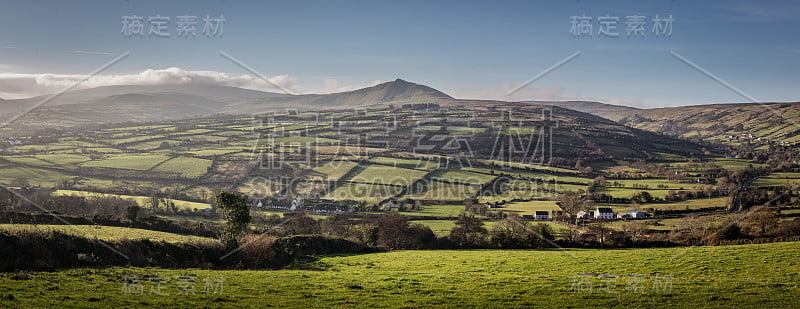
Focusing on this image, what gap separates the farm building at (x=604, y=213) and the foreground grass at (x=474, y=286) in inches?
1255

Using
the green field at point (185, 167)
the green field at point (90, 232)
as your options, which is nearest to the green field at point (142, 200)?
the green field at point (185, 167)

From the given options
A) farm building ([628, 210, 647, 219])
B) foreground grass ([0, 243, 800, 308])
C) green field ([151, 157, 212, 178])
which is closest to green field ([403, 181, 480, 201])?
farm building ([628, 210, 647, 219])

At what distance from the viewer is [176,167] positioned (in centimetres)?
7700

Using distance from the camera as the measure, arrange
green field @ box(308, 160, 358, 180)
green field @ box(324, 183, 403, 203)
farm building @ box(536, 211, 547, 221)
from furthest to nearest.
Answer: green field @ box(308, 160, 358, 180) → green field @ box(324, 183, 403, 203) → farm building @ box(536, 211, 547, 221)

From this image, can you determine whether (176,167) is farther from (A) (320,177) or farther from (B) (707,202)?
(B) (707,202)

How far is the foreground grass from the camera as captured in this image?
41.5 ft

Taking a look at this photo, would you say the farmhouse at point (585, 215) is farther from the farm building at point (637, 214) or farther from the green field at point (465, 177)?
the green field at point (465, 177)

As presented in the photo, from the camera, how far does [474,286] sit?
55.6ft

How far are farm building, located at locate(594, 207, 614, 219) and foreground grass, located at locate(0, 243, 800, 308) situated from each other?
1255 inches

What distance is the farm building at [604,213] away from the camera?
177 feet

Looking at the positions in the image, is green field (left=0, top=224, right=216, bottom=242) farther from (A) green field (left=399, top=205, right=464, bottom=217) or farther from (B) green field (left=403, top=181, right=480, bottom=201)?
(B) green field (left=403, top=181, right=480, bottom=201)

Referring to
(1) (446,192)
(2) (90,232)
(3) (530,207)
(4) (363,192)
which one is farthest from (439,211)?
(2) (90,232)

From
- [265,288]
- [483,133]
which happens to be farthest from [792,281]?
[483,133]
